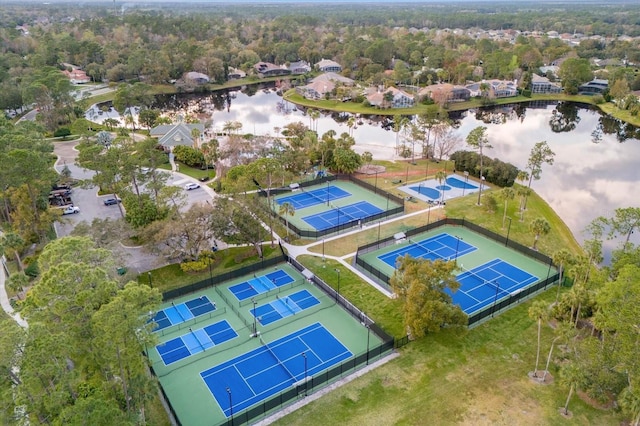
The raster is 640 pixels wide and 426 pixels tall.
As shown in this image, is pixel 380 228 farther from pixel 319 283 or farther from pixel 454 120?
pixel 454 120

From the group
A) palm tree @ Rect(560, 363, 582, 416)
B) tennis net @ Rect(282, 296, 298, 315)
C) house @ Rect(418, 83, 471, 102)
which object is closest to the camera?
palm tree @ Rect(560, 363, 582, 416)

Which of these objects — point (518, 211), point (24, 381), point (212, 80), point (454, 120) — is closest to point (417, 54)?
point (454, 120)

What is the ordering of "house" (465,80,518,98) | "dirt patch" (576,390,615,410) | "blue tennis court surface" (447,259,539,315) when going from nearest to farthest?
"dirt patch" (576,390,615,410), "blue tennis court surface" (447,259,539,315), "house" (465,80,518,98)

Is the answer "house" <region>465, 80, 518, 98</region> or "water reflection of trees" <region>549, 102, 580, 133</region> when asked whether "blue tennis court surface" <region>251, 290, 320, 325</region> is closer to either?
"water reflection of trees" <region>549, 102, 580, 133</region>

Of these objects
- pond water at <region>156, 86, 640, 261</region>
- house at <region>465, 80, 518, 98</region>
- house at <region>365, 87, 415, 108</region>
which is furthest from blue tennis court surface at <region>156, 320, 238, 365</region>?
house at <region>465, 80, 518, 98</region>

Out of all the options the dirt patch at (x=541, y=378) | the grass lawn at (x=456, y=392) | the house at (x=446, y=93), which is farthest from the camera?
the house at (x=446, y=93)

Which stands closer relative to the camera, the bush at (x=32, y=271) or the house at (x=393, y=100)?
the bush at (x=32, y=271)

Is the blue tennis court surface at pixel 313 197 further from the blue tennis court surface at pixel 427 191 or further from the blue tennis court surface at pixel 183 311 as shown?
the blue tennis court surface at pixel 183 311

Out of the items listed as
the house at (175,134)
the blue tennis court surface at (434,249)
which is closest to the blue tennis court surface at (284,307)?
the blue tennis court surface at (434,249)
